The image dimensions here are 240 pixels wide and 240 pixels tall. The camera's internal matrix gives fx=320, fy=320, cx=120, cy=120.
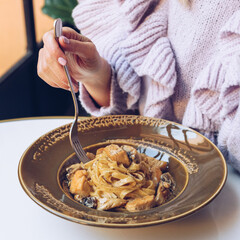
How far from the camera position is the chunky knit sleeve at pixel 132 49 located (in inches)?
34.3

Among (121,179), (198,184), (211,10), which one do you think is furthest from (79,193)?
(211,10)

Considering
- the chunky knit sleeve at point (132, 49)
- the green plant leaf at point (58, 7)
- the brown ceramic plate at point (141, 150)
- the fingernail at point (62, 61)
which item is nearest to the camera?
the brown ceramic plate at point (141, 150)

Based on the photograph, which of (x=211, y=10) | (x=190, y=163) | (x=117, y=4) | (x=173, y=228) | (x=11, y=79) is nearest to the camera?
(x=173, y=228)

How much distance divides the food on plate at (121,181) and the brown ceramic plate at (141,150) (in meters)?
0.02

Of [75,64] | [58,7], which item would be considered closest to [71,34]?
[75,64]

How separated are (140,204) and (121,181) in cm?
8

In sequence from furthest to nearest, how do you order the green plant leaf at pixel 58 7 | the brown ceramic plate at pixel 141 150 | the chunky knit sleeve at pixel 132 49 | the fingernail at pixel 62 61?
the green plant leaf at pixel 58 7 → the chunky knit sleeve at pixel 132 49 → the fingernail at pixel 62 61 → the brown ceramic plate at pixel 141 150

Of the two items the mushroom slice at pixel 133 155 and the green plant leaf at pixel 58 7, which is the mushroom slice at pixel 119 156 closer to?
the mushroom slice at pixel 133 155

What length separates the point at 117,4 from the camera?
0.98 metres

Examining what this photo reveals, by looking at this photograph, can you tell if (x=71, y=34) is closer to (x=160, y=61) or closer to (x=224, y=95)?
(x=160, y=61)

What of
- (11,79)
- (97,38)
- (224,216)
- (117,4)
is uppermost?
(117,4)

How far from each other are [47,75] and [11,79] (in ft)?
4.45

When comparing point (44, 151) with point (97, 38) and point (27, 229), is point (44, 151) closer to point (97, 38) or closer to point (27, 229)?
point (27, 229)

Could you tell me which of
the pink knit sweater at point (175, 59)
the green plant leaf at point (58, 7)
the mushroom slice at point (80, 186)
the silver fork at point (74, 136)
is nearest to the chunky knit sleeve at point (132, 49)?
the pink knit sweater at point (175, 59)
